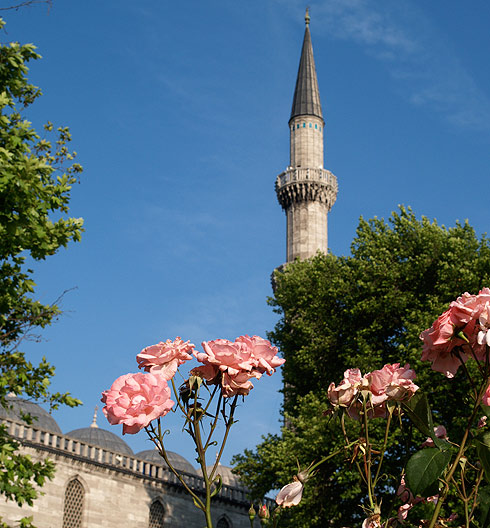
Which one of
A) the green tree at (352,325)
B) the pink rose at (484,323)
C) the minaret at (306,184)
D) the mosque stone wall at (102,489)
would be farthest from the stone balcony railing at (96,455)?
the pink rose at (484,323)

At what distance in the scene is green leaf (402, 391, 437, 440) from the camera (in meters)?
3.66

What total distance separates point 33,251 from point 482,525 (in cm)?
1124

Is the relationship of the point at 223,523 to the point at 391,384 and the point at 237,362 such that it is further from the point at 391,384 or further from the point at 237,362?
the point at 237,362

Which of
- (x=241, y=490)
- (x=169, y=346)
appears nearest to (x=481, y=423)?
(x=169, y=346)

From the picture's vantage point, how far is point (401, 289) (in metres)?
23.4

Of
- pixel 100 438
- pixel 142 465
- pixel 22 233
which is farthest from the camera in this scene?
pixel 100 438

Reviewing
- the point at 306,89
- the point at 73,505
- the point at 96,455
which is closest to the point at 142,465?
the point at 96,455

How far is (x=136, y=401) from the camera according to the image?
11.3 ft

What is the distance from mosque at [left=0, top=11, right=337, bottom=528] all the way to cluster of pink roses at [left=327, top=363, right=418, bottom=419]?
54.5 ft

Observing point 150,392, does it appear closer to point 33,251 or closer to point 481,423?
point 481,423

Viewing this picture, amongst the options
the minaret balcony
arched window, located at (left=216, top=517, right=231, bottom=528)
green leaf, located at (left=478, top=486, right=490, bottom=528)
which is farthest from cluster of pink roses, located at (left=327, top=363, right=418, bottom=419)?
the minaret balcony

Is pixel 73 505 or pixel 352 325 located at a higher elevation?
pixel 352 325

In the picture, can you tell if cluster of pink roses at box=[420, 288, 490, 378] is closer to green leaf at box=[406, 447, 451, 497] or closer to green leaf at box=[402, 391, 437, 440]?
green leaf at box=[402, 391, 437, 440]

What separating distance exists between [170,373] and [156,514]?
30.0 metres
